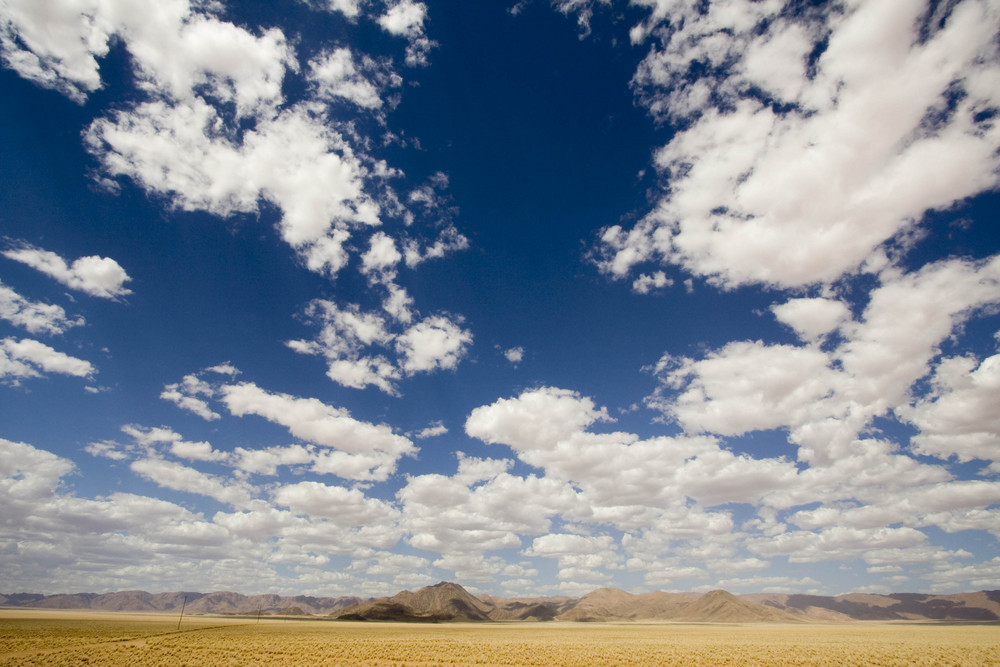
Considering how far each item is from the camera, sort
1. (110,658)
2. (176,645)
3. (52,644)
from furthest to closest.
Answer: (176,645)
(52,644)
(110,658)

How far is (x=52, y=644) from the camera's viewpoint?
49938mm

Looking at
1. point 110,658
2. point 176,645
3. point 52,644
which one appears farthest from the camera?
point 176,645

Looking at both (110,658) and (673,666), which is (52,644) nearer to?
(110,658)

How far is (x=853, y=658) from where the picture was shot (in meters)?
50.1

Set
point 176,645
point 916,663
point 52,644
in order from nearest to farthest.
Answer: point 916,663
point 52,644
point 176,645

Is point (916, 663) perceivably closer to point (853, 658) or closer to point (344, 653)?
point (853, 658)

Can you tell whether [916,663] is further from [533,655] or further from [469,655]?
[469,655]

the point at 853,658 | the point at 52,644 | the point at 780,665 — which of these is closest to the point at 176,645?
the point at 52,644

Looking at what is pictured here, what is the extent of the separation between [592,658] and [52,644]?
5630 cm

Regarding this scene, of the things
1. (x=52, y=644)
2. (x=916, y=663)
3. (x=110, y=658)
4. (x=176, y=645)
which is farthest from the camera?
(x=176, y=645)

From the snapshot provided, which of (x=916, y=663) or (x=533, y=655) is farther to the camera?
(x=533, y=655)

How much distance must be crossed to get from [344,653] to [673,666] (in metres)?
33.0

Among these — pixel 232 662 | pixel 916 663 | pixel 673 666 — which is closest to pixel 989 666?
Result: pixel 916 663

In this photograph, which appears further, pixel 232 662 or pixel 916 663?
pixel 916 663
